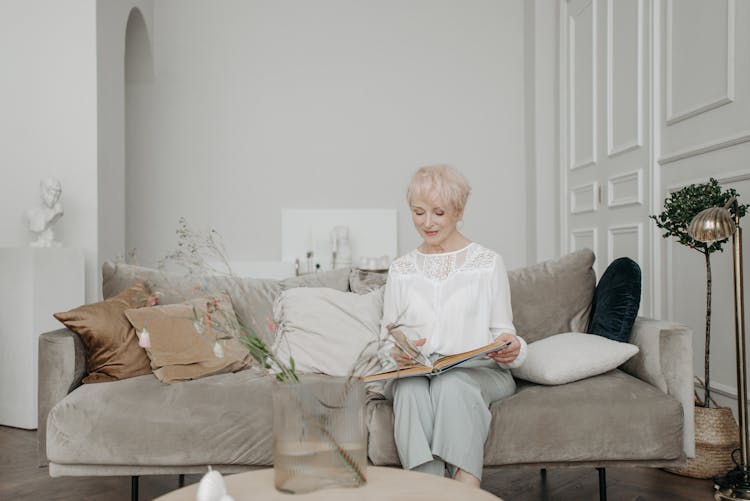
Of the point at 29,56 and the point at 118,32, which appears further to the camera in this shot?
the point at 118,32

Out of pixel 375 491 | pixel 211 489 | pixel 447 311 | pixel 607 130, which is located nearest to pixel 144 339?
pixel 211 489

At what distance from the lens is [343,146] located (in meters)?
5.40

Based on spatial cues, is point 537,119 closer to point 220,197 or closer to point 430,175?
point 220,197

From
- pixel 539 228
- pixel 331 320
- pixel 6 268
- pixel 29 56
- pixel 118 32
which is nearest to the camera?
pixel 331 320

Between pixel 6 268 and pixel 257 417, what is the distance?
230 centimetres

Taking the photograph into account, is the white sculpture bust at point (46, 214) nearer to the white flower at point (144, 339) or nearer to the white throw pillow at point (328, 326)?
the white throw pillow at point (328, 326)

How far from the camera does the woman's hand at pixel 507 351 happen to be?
1892 mm

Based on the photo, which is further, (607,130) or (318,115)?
(318,115)

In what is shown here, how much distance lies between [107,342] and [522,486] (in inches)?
63.3

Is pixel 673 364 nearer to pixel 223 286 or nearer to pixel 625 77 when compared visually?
pixel 223 286

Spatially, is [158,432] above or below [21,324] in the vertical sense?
below

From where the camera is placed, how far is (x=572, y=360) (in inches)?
82.9

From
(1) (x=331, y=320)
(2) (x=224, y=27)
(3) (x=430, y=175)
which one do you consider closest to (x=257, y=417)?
(1) (x=331, y=320)

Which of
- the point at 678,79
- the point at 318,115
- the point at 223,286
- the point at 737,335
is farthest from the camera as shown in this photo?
the point at 318,115
